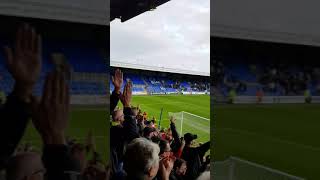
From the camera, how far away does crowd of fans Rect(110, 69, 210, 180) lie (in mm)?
3078

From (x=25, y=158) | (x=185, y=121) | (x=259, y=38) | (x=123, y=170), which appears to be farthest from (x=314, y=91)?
(x=25, y=158)

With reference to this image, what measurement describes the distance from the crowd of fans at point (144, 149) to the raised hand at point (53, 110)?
0.67 meters

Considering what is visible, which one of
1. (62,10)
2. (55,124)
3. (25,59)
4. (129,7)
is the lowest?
(55,124)

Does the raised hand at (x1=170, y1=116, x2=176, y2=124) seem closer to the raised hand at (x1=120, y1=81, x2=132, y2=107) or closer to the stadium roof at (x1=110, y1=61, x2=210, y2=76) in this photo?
the stadium roof at (x1=110, y1=61, x2=210, y2=76)

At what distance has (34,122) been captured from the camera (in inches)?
94.6

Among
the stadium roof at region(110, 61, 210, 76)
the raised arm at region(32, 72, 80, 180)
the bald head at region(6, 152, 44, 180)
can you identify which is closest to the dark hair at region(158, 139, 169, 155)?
the stadium roof at region(110, 61, 210, 76)

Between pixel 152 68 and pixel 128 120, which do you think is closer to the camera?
pixel 128 120

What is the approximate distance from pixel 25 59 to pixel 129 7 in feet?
4.63

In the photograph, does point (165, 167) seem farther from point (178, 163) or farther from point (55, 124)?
point (55, 124)

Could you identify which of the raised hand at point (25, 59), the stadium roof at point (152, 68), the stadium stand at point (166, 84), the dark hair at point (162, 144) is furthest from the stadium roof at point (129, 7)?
the raised hand at point (25, 59)

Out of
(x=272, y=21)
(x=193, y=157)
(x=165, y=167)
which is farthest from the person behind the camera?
(x=193, y=157)

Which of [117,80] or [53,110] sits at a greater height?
[117,80]

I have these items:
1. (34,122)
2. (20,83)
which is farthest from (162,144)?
(20,83)

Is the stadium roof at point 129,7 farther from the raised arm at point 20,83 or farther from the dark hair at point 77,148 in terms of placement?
the dark hair at point 77,148
